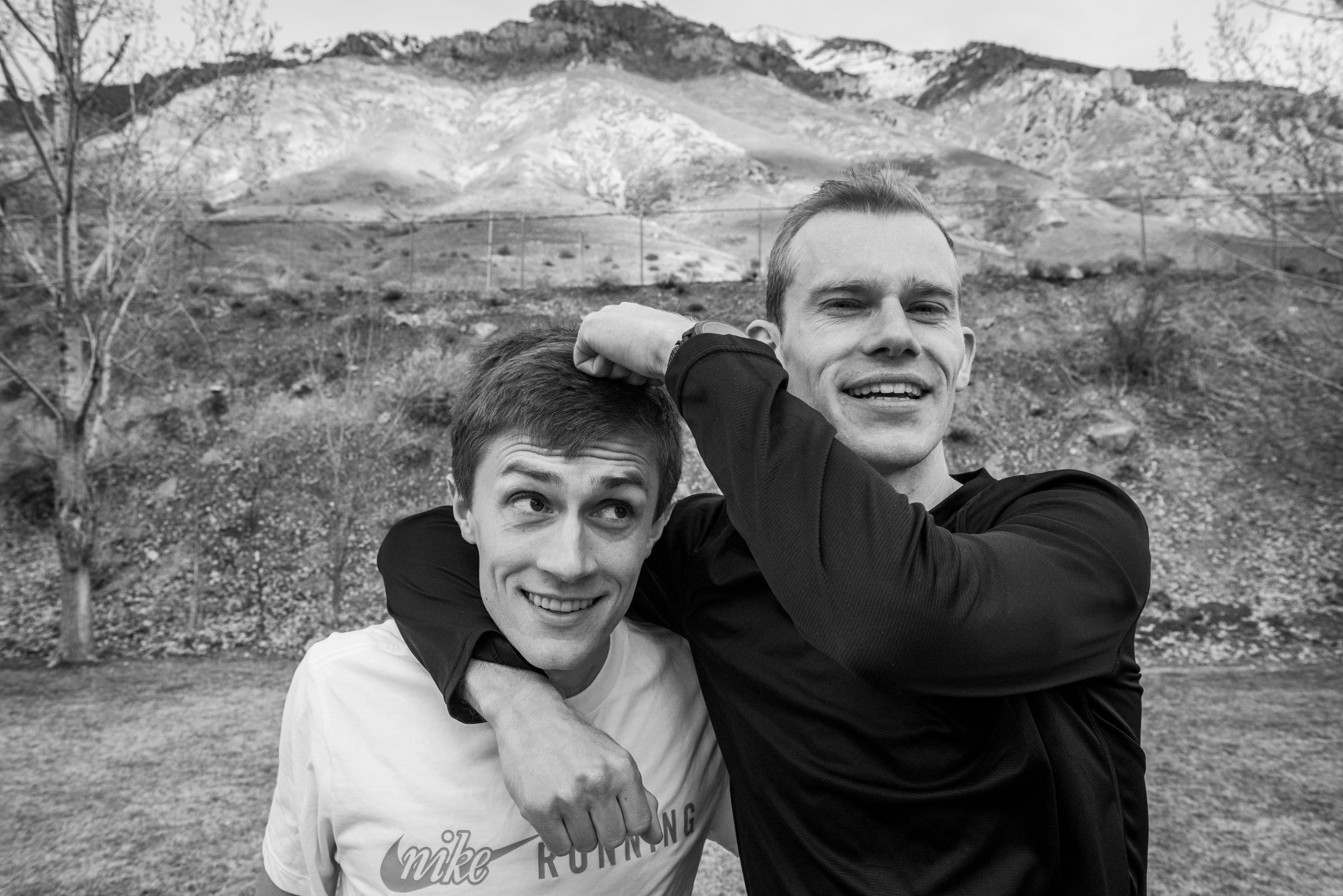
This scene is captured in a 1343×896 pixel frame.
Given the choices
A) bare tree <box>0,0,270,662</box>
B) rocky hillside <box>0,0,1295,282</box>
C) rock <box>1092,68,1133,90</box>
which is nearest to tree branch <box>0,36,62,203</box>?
bare tree <box>0,0,270,662</box>

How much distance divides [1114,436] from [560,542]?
54.4 ft

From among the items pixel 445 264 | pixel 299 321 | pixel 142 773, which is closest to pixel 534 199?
pixel 445 264

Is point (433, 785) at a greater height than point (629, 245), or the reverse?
point (629, 245)

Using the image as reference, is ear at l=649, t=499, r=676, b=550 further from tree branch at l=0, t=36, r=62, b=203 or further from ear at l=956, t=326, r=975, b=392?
tree branch at l=0, t=36, r=62, b=203

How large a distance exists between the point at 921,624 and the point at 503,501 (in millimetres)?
910

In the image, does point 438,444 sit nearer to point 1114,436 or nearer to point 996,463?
point 996,463

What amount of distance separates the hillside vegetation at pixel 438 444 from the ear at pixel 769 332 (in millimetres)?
10824

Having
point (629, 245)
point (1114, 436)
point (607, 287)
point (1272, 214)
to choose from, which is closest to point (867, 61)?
point (629, 245)

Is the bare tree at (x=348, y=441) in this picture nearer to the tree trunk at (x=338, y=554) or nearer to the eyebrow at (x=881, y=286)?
the tree trunk at (x=338, y=554)

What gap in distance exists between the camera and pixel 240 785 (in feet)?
22.6

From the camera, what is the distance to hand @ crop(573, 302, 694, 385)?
1562mm

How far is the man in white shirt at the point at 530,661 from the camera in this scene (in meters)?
1.68

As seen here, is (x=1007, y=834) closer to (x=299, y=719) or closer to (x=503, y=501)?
(x=503, y=501)

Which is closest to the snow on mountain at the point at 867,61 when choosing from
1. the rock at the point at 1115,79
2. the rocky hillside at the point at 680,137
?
the rocky hillside at the point at 680,137
